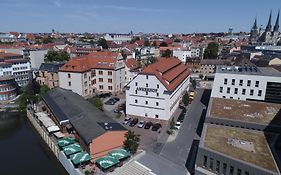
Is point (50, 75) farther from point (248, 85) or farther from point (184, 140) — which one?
point (248, 85)

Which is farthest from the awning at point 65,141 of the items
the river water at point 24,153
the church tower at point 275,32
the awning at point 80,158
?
the church tower at point 275,32

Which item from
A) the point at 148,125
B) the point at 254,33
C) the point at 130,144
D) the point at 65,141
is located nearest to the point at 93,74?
the point at 148,125

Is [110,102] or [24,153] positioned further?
[110,102]

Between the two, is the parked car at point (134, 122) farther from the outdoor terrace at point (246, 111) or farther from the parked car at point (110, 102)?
the outdoor terrace at point (246, 111)

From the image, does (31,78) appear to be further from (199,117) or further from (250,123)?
(250,123)

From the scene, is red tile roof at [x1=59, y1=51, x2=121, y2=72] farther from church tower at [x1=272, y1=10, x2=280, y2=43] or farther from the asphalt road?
church tower at [x1=272, y1=10, x2=280, y2=43]

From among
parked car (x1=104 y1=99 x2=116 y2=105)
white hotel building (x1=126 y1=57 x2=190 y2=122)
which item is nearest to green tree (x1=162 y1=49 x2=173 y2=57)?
parked car (x1=104 y1=99 x2=116 y2=105)

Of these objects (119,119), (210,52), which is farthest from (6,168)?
(210,52)
